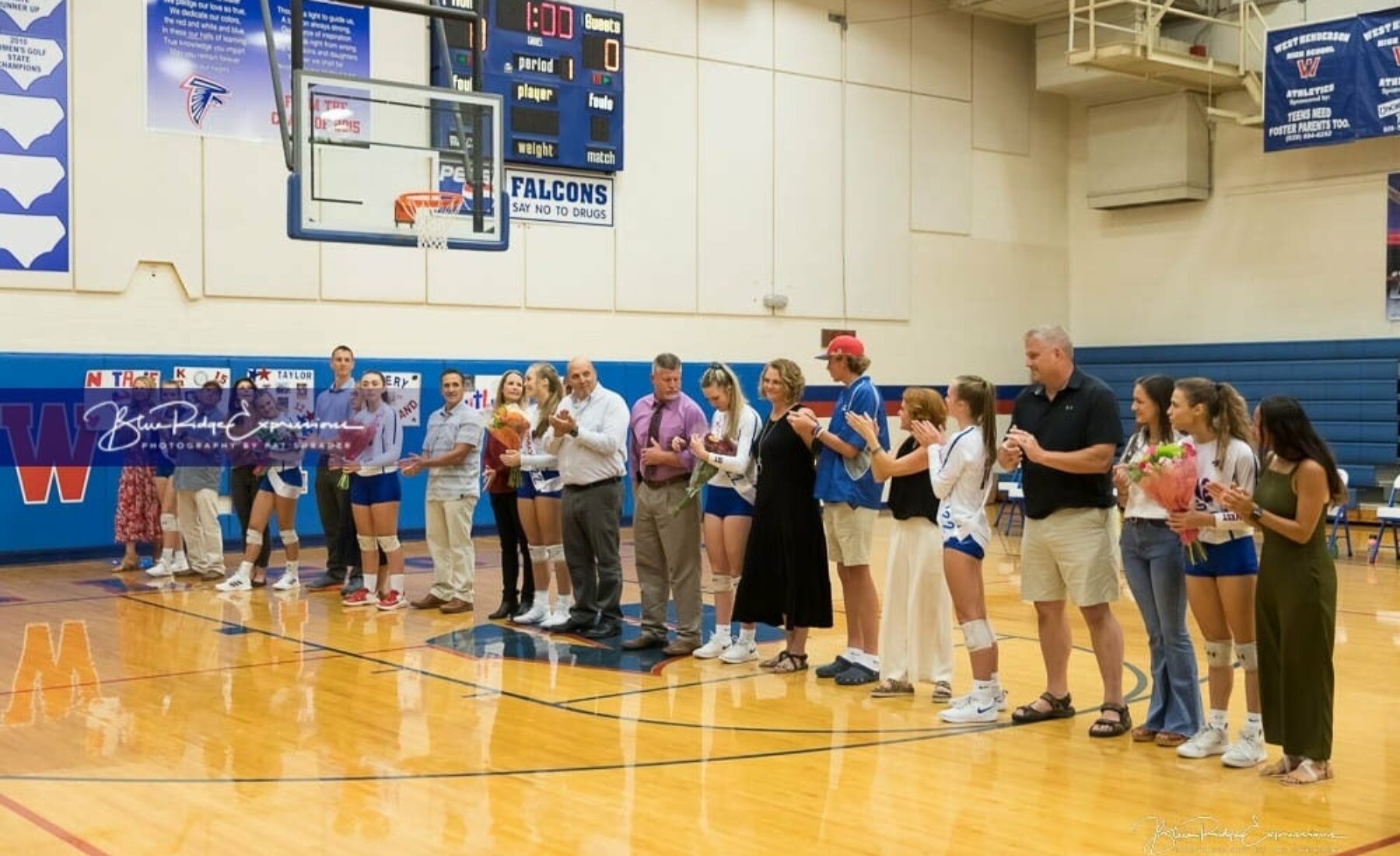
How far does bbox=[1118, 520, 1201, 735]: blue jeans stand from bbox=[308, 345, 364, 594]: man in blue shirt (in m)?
6.82

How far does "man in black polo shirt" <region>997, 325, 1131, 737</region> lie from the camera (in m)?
6.89

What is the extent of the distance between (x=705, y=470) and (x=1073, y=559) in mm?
2706

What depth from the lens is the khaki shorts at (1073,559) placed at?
6.94m

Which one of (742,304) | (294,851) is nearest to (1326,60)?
(742,304)

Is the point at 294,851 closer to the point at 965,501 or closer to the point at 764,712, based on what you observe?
the point at 764,712

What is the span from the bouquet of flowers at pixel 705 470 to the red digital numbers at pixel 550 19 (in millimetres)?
8614

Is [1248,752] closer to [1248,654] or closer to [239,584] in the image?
[1248,654]

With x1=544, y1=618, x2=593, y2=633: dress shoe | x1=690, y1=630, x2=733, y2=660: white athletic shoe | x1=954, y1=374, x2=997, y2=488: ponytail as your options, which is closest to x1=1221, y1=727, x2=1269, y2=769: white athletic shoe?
x1=954, y1=374, x2=997, y2=488: ponytail

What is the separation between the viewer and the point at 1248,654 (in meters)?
6.46

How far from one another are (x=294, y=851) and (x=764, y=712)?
2984mm

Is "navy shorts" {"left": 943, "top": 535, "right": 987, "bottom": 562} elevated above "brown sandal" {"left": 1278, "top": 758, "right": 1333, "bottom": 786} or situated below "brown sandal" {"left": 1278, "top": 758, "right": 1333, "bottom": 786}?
above

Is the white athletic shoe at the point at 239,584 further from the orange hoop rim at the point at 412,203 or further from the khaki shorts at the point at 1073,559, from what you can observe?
the khaki shorts at the point at 1073,559

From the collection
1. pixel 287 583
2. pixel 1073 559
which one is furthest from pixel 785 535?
pixel 287 583

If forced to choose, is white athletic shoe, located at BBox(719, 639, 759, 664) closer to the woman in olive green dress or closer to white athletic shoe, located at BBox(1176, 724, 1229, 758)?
white athletic shoe, located at BBox(1176, 724, 1229, 758)
